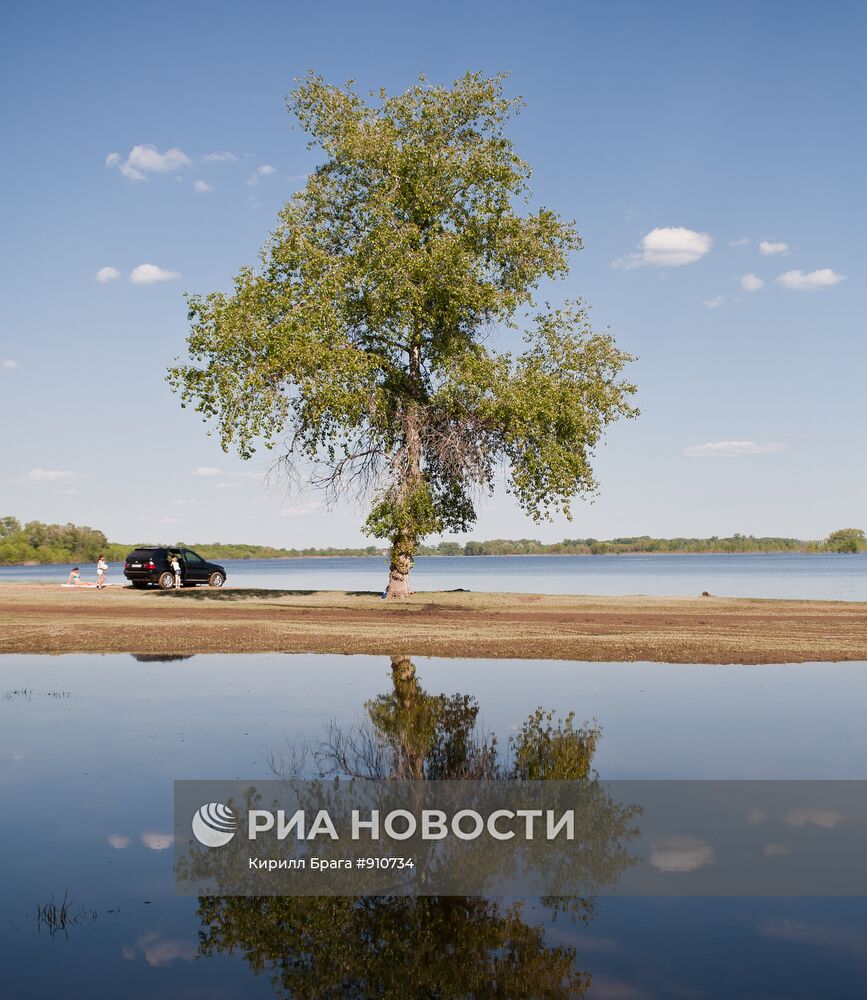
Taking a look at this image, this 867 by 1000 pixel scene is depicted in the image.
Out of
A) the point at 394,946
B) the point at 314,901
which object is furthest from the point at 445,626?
the point at 394,946

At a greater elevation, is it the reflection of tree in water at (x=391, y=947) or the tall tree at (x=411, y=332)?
the tall tree at (x=411, y=332)

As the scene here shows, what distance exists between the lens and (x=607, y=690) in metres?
16.9

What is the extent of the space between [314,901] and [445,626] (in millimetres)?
21948

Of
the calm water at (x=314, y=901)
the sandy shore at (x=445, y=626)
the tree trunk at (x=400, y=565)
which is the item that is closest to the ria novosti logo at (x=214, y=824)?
the calm water at (x=314, y=901)

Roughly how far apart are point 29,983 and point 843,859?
626cm

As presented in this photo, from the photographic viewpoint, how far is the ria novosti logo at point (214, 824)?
26.7 feet

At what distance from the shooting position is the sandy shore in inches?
905

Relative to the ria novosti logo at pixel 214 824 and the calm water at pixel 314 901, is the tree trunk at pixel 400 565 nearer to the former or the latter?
the calm water at pixel 314 901

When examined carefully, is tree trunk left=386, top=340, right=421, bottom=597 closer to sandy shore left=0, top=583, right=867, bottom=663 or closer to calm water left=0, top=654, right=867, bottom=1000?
sandy shore left=0, top=583, right=867, bottom=663

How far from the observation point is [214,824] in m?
8.52

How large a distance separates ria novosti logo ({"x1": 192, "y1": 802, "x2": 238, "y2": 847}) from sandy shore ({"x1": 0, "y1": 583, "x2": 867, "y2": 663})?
533 inches

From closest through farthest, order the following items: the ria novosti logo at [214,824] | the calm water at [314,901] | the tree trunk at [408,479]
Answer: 1. the calm water at [314,901]
2. the ria novosti logo at [214,824]
3. the tree trunk at [408,479]

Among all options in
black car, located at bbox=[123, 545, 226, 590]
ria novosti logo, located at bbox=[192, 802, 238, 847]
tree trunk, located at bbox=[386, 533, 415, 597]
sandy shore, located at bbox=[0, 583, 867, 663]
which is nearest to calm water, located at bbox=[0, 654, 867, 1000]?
ria novosti logo, located at bbox=[192, 802, 238, 847]

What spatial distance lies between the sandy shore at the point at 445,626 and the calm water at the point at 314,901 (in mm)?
6082
